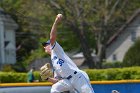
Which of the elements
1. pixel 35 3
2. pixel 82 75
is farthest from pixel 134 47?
pixel 82 75

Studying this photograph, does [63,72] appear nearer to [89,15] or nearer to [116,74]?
[116,74]

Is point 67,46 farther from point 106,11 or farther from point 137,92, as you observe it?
point 137,92

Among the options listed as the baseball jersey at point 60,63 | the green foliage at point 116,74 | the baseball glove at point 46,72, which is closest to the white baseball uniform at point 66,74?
the baseball jersey at point 60,63

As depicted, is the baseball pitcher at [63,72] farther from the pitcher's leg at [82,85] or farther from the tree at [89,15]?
the tree at [89,15]

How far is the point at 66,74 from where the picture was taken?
915 cm

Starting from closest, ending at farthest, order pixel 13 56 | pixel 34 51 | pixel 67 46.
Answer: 1. pixel 13 56
2. pixel 67 46
3. pixel 34 51

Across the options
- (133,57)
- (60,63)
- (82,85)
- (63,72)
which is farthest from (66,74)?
(133,57)

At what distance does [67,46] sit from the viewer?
209ft

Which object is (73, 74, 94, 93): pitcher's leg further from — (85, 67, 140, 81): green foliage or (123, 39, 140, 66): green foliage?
(123, 39, 140, 66): green foliage

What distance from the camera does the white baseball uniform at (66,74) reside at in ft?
29.9

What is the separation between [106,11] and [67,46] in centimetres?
2905

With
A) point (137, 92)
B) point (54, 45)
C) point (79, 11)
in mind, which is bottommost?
point (137, 92)

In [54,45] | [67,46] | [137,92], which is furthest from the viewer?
[67,46]

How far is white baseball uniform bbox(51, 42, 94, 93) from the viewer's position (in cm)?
910
